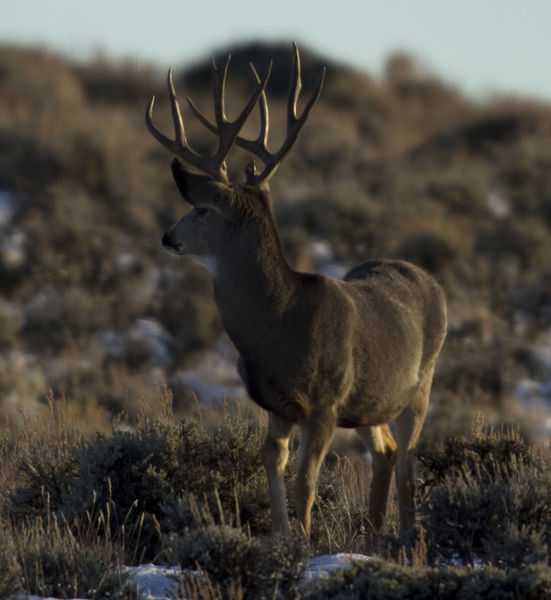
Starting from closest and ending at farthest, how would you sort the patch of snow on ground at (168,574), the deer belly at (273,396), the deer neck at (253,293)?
the patch of snow on ground at (168,574), the deer belly at (273,396), the deer neck at (253,293)

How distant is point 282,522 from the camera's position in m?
6.84

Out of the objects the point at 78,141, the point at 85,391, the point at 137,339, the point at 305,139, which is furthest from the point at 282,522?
the point at 305,139

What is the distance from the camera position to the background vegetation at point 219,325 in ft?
20.5

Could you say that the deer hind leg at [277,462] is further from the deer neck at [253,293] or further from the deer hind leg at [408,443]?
the deer hind leg at [408,443]

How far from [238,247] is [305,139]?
20.4 m

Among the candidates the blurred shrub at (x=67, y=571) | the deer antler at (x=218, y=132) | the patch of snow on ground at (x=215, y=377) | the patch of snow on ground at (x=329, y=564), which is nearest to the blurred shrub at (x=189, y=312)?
the patch of snow on ground at (x=215, y=377)

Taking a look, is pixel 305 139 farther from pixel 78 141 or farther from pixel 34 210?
pixel 34 210

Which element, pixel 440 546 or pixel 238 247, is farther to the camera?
pixel 238 247

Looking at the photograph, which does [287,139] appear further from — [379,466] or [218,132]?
[379,466]

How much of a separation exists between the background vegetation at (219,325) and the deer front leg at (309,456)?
37 centimetres

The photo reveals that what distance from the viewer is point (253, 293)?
6789mm

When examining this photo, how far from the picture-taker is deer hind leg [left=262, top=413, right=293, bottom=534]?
22.5 feet

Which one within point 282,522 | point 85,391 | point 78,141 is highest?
point 78,141

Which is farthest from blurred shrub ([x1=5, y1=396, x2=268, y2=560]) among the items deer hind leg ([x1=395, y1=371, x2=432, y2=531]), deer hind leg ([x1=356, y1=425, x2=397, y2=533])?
deer hind leg ([x1=395, y1=371, x2=432, y2=531])
